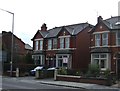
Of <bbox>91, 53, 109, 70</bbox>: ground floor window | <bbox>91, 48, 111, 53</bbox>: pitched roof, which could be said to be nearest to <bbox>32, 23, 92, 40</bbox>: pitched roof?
<bbox>91, 48, 111, 53</bbox>: pitched roof

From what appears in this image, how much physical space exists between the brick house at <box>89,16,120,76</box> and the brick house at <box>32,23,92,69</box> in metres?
5.42

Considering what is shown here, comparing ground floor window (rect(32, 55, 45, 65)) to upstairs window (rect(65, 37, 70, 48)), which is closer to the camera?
upstairs window (rect(65, 37, 70, 48))

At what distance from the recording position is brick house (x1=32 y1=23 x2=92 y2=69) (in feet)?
152

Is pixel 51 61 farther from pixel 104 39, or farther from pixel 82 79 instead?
pixel 82 79

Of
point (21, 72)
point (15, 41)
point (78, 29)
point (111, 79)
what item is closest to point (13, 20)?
point (21, 72)

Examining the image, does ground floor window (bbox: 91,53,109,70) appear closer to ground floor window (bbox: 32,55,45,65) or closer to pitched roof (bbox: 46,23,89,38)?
pitched roof (bbox: 46,23,89,38)

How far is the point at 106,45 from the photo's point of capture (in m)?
40.0

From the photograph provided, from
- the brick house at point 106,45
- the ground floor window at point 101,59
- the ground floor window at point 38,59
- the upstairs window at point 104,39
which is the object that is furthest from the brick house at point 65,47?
the upstairs window at point 104,39

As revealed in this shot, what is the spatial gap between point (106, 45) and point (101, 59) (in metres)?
2.02

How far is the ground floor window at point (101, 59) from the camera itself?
39.2m

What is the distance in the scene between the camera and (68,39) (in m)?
47.4

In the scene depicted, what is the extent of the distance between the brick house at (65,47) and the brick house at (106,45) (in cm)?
542

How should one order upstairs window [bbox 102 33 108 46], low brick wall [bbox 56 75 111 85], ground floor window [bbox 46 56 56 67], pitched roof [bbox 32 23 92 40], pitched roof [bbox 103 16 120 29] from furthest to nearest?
ground floor window [bbox 46 56 56 67] < pitched roof [bbox 32 23 92 40] < upstairs window [bbox 102 33 108 46] < pitched roof [bbox 103 16 120 29] < low brick wall [bbox 56 75 111 85]

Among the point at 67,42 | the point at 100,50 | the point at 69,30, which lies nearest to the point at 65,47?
the point at 67,42
